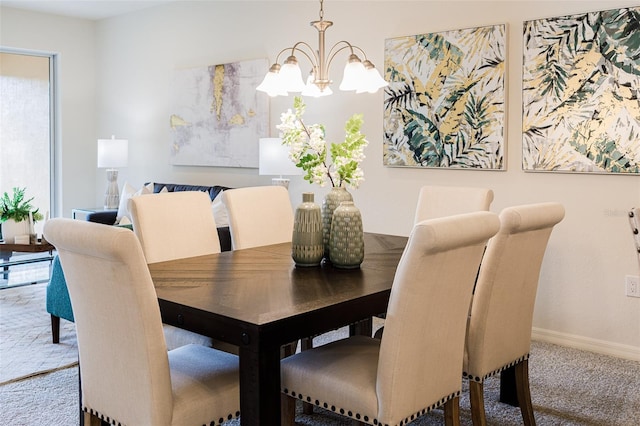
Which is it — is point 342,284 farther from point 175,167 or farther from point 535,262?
point 175,167

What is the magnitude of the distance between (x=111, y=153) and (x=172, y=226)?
12.3 feet

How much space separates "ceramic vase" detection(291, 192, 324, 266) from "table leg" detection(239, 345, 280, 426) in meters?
0.72

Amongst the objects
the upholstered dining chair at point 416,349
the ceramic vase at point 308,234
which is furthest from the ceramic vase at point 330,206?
the upholstered dining chair at point 416,349

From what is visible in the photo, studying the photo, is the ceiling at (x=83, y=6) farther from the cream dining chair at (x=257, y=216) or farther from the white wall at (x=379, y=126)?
the cream dining chair at (x=257, y=216)

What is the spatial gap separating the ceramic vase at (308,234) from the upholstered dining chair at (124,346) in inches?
23.9

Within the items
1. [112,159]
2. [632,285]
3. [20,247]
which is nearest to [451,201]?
[632,285]

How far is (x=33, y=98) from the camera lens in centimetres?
711

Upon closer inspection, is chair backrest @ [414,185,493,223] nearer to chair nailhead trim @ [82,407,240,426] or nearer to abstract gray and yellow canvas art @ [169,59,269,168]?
chair nailhead trim @ [82,407,240,426]

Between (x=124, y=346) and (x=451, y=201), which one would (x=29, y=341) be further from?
(x=451, y=201)

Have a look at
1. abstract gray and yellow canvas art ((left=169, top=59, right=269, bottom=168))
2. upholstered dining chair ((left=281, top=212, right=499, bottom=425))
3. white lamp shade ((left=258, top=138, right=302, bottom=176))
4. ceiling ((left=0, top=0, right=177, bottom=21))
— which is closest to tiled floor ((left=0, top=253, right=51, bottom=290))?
abstract gray and yellow canvas art ((left=169, top=59, right=269, bottom=168))

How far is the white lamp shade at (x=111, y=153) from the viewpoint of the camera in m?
6.40

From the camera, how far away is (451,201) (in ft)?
11.0

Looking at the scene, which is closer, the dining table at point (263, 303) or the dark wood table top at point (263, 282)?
the dining table at point (263, 303)

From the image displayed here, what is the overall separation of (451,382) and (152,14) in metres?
5.55
